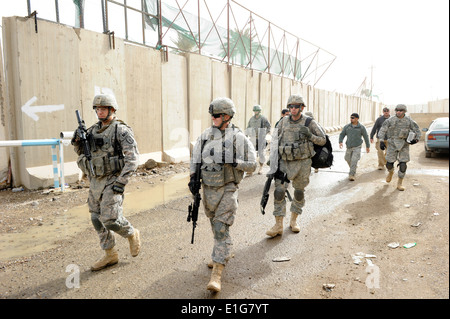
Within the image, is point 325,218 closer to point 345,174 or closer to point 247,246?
point 247,246

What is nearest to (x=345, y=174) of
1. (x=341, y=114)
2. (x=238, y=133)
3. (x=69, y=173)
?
(x=238, y=133)

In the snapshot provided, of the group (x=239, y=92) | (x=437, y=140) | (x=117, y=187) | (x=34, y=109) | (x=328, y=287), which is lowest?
(x=328, y=287)

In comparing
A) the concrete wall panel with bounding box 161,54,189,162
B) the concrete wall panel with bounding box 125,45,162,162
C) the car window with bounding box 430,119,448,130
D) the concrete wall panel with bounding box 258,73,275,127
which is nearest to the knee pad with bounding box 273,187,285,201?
the concrete wall panel with bounding box 125,45,162,162

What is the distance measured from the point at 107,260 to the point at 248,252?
1560mm

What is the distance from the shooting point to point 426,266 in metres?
3.19

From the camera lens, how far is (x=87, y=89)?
23.8 ft

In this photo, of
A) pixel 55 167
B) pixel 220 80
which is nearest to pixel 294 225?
pixel 55 167

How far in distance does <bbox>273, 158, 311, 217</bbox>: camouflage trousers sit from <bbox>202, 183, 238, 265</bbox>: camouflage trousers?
4.22ft

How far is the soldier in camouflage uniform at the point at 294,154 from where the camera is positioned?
4.18 m

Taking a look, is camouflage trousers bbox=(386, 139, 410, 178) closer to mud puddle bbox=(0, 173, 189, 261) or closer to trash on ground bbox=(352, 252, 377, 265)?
trash on ground bbox=(352, 252, 377, 265)

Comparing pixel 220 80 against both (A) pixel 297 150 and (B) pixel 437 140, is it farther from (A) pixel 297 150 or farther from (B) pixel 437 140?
(A) pixel 297 150

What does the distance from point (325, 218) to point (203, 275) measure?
2527 mm

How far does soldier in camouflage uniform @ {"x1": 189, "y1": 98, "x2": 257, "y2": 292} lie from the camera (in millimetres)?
2969
